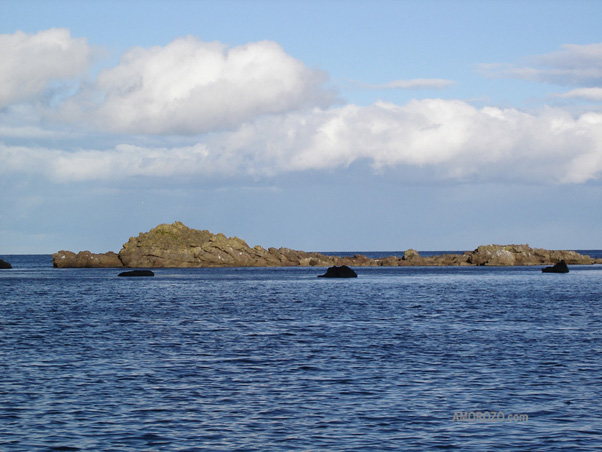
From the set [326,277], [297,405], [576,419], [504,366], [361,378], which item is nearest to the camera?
[576,419]

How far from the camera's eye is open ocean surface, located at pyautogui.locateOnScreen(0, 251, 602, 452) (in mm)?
20734

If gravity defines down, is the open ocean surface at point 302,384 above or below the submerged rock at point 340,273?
below

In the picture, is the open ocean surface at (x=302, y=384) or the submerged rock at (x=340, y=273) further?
the submerged rock at (x=340, y=273)

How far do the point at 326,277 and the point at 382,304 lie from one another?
252ft

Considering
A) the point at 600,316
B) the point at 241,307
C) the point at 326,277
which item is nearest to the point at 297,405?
the point at 600,316

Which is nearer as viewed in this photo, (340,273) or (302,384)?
(302,384)

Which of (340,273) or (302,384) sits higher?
(340,273)

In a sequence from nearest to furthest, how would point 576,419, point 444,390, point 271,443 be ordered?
point 271,443 < point 576,419 < point 444,390

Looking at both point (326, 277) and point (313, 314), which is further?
point (326, 277)

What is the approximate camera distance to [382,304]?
244ft

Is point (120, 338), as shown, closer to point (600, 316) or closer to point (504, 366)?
point (504, 366)

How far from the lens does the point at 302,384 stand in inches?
1117

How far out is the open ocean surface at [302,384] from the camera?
20.7m

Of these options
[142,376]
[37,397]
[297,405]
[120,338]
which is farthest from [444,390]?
[120,338]
